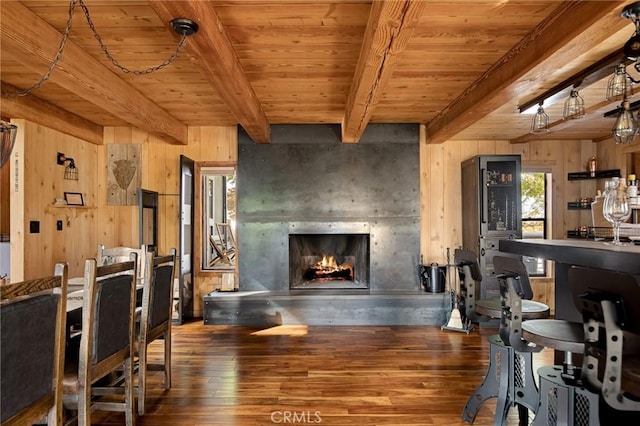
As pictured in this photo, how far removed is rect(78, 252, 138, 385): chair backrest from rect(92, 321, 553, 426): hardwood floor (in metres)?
0.62

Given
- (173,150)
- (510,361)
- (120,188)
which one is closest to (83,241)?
(120,188)

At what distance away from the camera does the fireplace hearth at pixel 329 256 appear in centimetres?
510

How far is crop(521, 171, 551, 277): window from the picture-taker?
5.47 metres

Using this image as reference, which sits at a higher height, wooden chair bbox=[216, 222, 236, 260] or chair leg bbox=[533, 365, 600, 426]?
wooden chair bbox=[216, 222, 236, 260]

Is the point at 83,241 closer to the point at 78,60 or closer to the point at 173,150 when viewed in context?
the point at 173,150

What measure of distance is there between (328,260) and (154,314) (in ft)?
10.2

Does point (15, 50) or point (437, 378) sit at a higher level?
point (15, 50)

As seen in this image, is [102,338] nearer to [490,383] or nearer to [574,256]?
[490,383]

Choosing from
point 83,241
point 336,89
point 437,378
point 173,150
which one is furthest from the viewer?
point 173,150

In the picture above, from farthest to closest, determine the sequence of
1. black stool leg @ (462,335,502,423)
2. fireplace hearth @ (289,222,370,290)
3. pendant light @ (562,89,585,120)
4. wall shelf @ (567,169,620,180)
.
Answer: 1. fireplace hearth @ (289,222,370,290)
2. wall shelf @ (567,169,620,180)
3. pendant light @ (562,89,585,120)
4. black stool leg @ (462,335,502,423)

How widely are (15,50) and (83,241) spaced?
2.99m

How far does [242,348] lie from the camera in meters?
3.84

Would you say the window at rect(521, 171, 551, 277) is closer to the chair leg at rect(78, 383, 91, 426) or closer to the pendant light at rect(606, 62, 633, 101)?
the pendant light at rect(606, 62, 633, 101)
